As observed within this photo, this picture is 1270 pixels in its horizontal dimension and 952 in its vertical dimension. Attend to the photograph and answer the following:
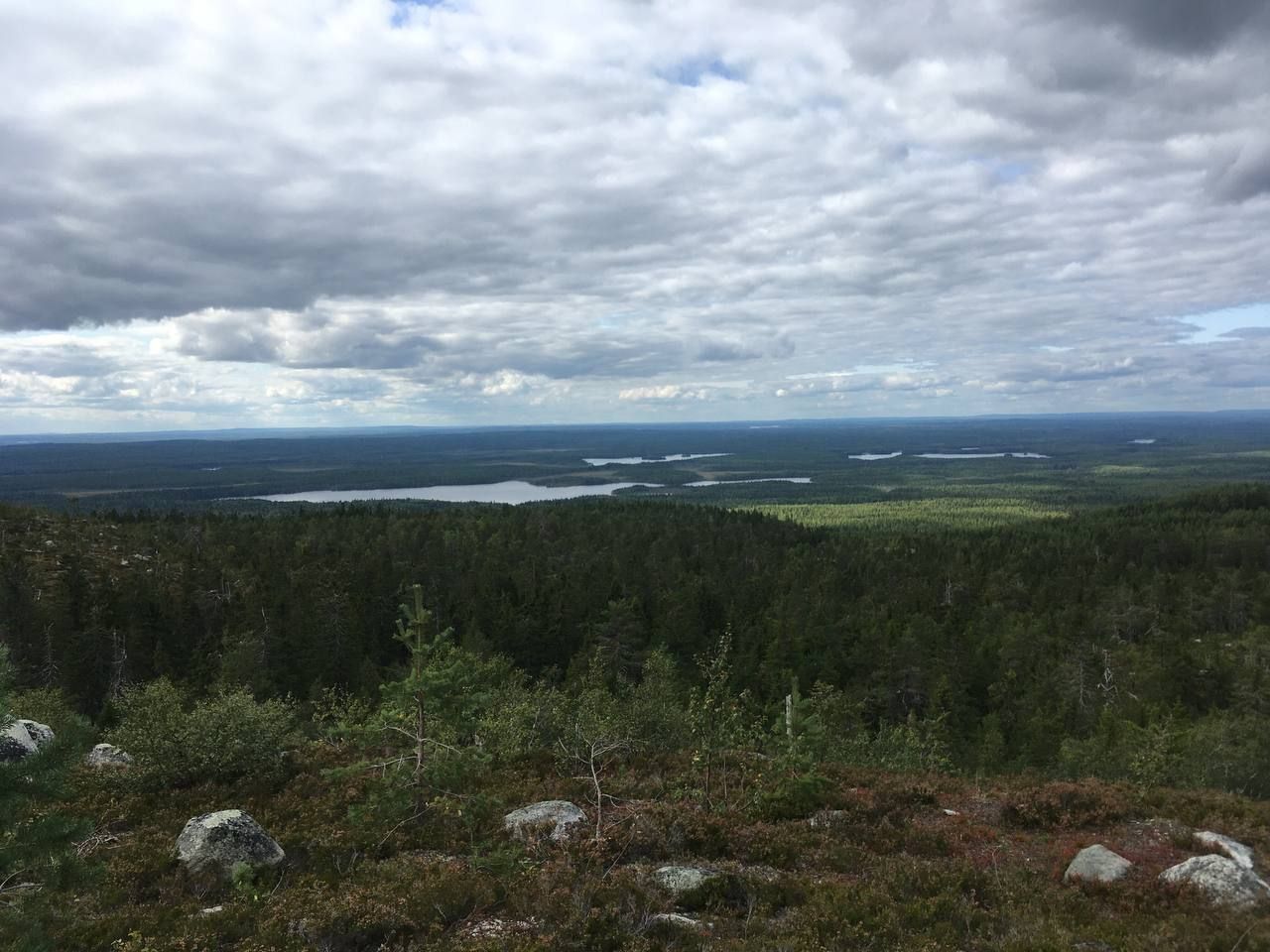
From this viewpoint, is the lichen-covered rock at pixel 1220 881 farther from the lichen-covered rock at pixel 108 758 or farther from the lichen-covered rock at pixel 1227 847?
the lichen-covered rock at pixel 108 758

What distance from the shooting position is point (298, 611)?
6469 cm

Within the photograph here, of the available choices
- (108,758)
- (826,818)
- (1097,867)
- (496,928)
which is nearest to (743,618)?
(826,818)

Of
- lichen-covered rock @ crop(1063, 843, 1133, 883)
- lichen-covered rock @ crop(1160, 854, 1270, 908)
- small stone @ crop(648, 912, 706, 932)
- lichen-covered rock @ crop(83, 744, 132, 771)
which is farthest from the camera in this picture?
lichen-covered rock @ crop(83, 744, 132, 771)

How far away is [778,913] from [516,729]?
13.3 metres

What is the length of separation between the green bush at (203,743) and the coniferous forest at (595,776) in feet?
0.24

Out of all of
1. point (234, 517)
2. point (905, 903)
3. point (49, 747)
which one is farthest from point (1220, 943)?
point (234, 517)

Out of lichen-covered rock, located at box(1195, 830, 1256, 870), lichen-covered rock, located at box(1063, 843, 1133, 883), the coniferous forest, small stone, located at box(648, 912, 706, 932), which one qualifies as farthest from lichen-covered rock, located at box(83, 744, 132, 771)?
lichen-covered rock, located at box(1195, 830, 1256, 870)

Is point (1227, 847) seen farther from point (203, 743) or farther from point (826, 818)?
point (203, 743)

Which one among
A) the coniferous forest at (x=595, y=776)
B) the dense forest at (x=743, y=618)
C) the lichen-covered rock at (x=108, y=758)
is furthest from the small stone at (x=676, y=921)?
the dense forest at (x=743, y=618)

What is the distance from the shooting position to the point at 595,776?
1598cm

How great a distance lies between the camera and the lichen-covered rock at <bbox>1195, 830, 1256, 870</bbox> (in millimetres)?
13508

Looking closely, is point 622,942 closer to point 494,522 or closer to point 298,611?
point 298,611

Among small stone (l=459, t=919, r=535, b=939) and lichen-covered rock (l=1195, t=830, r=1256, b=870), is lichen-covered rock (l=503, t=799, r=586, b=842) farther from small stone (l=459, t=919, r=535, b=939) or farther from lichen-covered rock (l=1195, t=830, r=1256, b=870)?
lichen-covered rock (l=1195, t=830, r=1256, b=870)

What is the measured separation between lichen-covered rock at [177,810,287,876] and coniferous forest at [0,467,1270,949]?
29 centimetres
